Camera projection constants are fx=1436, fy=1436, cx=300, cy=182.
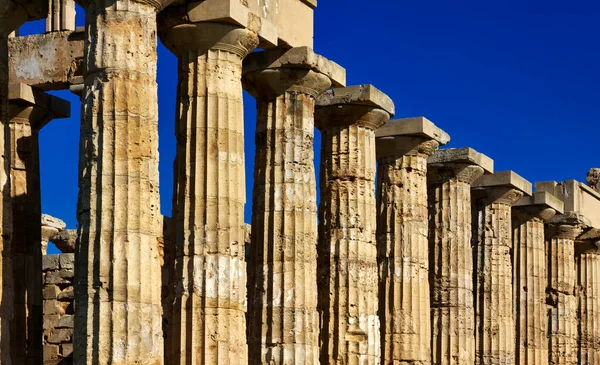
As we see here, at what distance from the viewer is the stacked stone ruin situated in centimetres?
2200

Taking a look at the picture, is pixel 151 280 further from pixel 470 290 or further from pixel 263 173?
pixel 470 290

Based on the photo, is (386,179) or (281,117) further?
(386,179)

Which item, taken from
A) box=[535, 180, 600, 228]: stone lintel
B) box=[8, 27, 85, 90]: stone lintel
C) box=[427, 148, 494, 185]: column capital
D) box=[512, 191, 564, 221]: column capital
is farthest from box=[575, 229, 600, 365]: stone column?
box=[8, 27, 85, 90]: stone lintel

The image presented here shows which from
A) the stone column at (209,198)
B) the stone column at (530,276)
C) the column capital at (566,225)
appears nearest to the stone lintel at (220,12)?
the stone column at (209,198)

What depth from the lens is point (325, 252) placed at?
1213 inches

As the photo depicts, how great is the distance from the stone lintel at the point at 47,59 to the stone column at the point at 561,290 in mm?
19943

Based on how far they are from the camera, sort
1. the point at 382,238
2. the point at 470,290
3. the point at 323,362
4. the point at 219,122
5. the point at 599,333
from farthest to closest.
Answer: the point at 599,333, the point at 470,290, the point at 382,238, the point at 323,362, the point at 219,122

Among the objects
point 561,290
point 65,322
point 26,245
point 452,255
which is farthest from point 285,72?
point 561,290

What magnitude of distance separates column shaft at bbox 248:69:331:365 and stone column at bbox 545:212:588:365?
1804cm

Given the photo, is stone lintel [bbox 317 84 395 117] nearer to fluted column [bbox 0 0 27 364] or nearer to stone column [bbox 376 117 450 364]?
stone column [bbox 376 117 450 364]

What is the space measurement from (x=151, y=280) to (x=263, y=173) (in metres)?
6.44

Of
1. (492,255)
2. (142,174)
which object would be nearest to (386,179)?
(492,255)

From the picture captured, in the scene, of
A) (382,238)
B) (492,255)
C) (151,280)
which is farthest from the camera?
(492,255)

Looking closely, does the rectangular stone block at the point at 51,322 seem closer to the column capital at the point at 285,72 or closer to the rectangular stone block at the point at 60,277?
Result: the rectangular stone block at the point at 60,277
